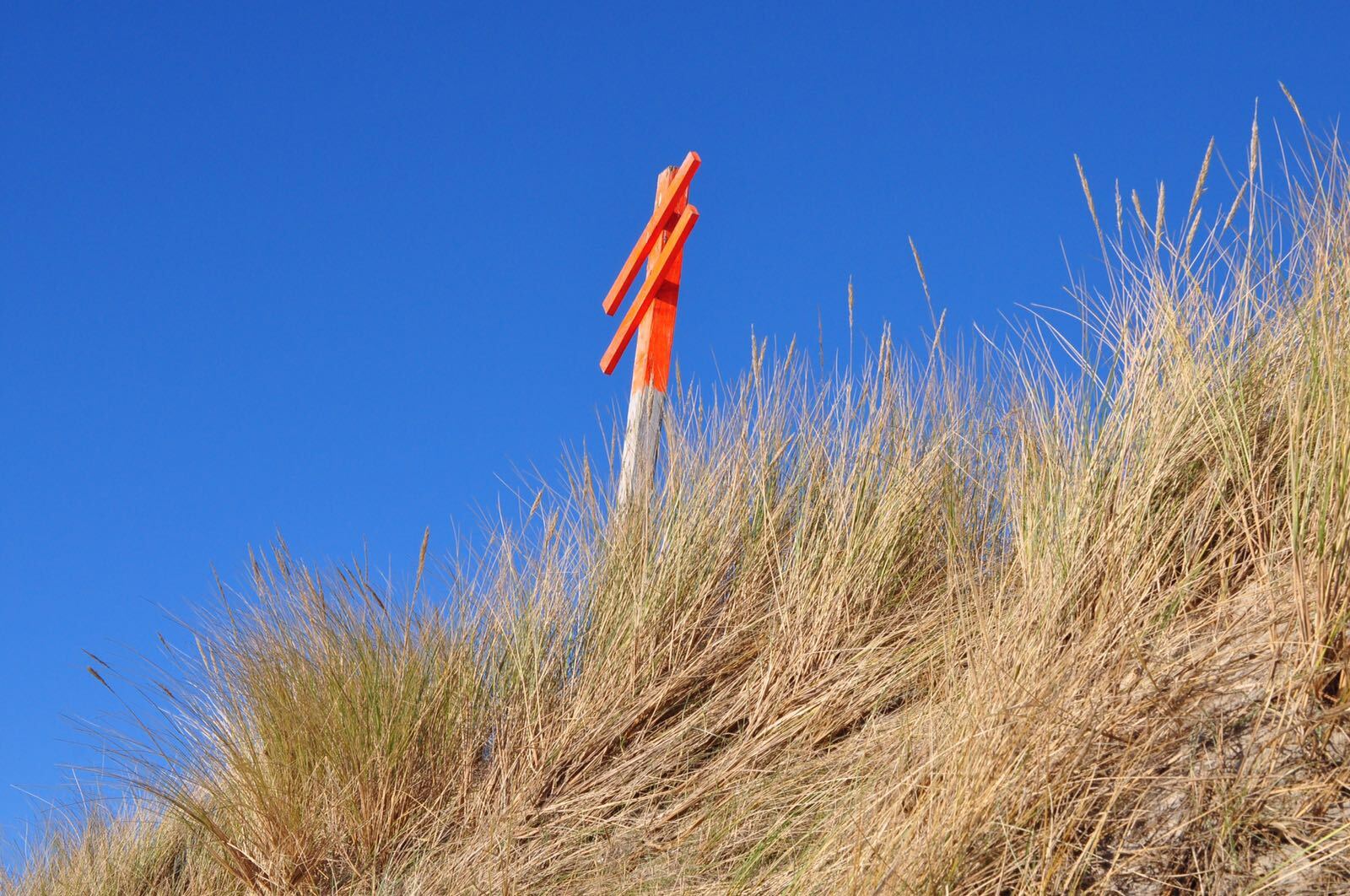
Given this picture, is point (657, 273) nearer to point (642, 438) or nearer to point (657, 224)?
point (657, 224)

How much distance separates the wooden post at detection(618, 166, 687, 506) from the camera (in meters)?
3.89

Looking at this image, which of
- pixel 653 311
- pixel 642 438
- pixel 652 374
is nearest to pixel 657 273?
pixel 653 311

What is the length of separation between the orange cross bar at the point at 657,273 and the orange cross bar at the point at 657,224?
0.02 meters

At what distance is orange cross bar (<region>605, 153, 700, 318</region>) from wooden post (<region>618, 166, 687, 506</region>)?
19mm

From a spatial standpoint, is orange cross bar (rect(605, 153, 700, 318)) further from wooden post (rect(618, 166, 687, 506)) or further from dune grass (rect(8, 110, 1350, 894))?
dune grass (rect(8, 110, 1350, 894))

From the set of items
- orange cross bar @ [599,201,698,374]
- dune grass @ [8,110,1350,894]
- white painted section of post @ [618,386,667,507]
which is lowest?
dune grass @ [8,110,1350,894]

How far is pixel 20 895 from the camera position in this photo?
452cm

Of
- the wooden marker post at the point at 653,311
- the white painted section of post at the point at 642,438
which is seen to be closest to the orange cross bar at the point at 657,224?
the wooden marker post at the point at 653,311

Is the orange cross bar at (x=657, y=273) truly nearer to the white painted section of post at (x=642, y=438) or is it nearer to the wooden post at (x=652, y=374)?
the wooden post at (x=652, y=374)

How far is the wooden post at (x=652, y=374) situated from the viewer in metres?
3.89

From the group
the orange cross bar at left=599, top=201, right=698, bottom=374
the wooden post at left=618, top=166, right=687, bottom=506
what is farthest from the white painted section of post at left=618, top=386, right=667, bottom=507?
the orange cross bar at left=599, top=201, right=698, bottom=374

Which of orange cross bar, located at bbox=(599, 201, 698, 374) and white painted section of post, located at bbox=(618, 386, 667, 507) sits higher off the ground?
orange cross bar, located at bbox=(599, 201, 698, 374)

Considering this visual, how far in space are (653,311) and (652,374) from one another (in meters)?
0.29

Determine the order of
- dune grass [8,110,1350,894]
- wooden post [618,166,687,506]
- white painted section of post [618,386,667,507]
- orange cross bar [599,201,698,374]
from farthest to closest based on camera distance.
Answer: orange cross bar [599,201,698,374] < wooden post [618,166,687,506] < white painted section of post [618,386,667,507] < dune grass [8,110,1350,894]
